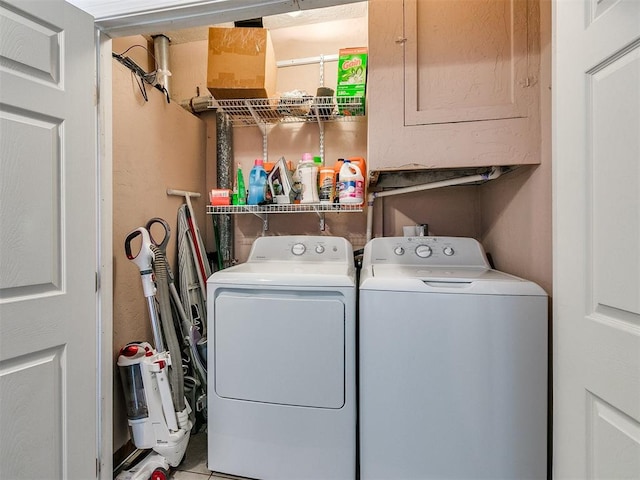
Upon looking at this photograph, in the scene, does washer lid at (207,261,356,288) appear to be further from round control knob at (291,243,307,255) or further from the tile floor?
the tile floor

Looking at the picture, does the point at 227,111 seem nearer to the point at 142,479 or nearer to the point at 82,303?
the point at 82,303

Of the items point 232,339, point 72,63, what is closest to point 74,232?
point 72,63

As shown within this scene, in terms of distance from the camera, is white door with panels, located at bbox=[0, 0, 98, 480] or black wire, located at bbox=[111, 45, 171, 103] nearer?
white door with panels, located at bbox=[0, 0, 98, 480]

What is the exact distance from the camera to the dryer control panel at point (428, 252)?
1574 millimetres

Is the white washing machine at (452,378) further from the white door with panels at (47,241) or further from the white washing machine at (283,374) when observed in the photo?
the white door with panels at (47,241)

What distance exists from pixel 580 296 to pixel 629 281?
14cm

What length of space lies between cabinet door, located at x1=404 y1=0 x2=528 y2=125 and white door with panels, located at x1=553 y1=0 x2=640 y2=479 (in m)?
0.42

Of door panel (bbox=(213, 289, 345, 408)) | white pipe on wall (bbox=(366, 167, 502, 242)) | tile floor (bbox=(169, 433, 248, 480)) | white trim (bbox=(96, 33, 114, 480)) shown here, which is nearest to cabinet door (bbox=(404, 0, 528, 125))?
white pipe on wall (bbox=(366, 167, 502, 242))

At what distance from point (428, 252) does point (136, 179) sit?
5.49 ft

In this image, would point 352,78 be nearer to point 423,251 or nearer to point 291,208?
point 291,208

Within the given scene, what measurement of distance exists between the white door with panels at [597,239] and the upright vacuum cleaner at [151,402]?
60.6 inches

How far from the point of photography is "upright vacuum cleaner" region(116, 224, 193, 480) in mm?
1375

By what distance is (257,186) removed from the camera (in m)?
1.86

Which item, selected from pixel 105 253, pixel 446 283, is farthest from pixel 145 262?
pixel 446 283
